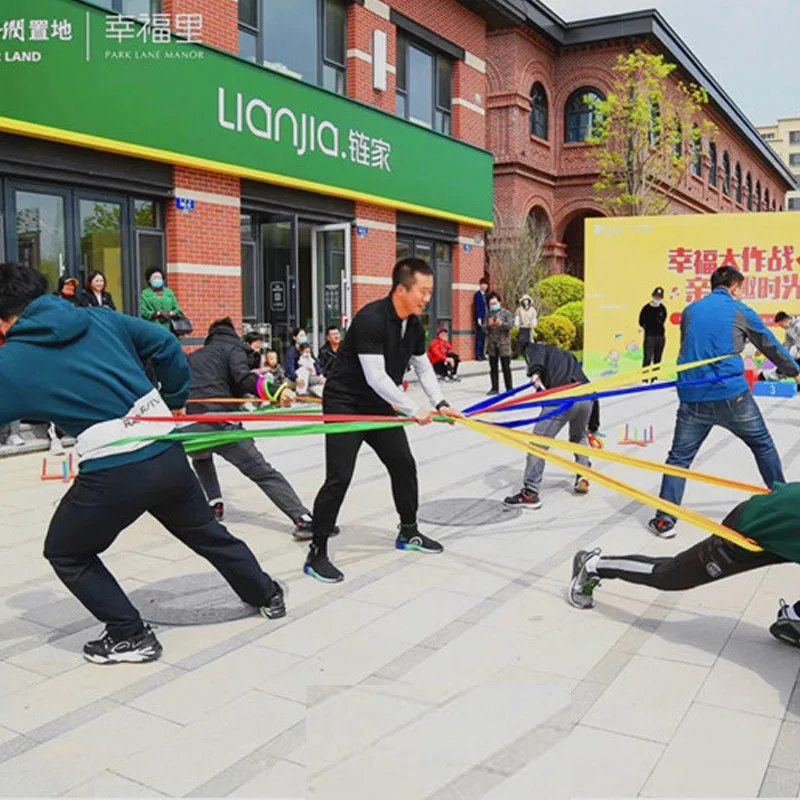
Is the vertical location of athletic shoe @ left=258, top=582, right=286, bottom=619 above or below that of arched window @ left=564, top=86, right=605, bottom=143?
below

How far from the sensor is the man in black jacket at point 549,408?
7.50m

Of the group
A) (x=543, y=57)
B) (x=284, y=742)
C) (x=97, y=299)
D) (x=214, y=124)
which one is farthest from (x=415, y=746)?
(x=543, y=57)

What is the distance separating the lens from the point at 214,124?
13.6 metres

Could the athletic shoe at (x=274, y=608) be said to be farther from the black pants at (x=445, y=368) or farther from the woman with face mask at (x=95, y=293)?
the black pants at (x=445, y=368)

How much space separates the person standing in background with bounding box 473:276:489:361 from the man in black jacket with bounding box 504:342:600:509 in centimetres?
1286

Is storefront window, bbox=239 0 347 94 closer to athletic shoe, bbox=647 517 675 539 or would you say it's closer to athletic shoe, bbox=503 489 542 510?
athletic shoe, bbox=503 489 542 510

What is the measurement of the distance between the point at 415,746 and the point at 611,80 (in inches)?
1168

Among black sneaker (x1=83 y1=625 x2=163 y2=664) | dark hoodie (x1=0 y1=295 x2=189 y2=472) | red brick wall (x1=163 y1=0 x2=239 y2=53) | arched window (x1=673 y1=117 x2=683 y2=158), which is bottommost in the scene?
black sneaker (x1=83 y1=625 x2=163 y2=664)

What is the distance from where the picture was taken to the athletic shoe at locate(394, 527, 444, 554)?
618 cm

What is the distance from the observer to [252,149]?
47.4ft

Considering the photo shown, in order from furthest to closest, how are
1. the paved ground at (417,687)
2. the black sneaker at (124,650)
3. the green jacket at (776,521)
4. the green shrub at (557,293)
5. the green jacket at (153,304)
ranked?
the green shrub at (557,293) → the green jacket at (153,304) → the black sneaker at (124,650) → the green jacket at (776,521) → the paved ground at (417,687)

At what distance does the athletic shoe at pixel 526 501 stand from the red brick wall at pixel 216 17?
943 cm

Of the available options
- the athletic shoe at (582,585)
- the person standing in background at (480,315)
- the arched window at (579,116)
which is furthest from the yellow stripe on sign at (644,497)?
the arched window at (579,116)

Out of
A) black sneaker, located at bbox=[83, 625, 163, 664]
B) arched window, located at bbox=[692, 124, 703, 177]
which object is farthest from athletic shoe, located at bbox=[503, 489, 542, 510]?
arched window, located at bbox=[692, 124, 703, 177]
